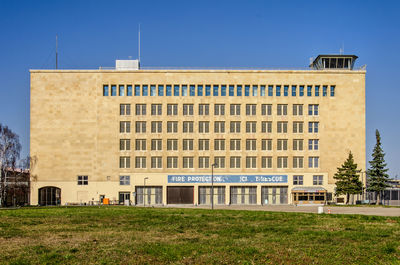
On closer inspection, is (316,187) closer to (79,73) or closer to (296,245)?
(79,73)

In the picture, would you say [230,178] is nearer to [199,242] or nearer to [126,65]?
[126,65]

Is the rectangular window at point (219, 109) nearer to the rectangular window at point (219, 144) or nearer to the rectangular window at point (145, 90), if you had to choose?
the rectangular window at point (219, 144)

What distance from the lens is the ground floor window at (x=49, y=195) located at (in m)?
87.1

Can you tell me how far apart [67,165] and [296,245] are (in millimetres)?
68913

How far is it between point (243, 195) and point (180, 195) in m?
11.7

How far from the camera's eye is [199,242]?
2569cm

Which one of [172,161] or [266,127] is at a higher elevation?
[266,127]

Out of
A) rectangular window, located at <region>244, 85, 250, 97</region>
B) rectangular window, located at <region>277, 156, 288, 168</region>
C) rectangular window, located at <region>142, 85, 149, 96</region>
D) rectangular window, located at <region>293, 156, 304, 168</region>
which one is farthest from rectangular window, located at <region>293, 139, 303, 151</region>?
rectangular window, located at <region>142, 85, 149, 96</region>

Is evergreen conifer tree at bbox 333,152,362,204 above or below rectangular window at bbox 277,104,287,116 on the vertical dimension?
below

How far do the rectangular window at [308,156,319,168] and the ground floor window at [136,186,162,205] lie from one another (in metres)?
28.3

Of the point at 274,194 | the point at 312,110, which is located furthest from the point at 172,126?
the point at 312,110

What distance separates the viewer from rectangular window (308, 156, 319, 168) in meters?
88.2

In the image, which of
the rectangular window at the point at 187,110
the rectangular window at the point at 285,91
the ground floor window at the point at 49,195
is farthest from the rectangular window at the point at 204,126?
the ground floor window at the point at 49,195

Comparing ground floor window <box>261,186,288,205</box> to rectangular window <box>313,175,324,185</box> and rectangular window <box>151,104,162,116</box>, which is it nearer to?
rectangular window <box>313,175,324,185</box>
